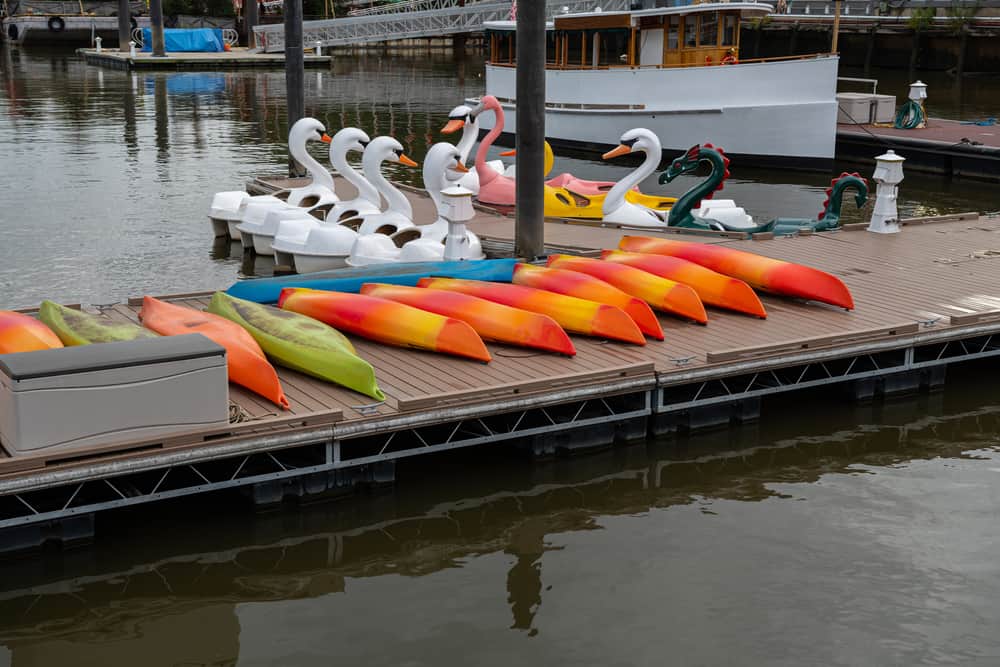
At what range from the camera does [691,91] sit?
2894 cm

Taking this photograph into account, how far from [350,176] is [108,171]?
10821mm

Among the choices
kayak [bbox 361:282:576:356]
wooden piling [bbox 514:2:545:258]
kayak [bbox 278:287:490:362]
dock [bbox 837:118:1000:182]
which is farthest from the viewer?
dock [bbox 837:118:1000:182]

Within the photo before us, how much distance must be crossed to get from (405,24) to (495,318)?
4643 centimetres

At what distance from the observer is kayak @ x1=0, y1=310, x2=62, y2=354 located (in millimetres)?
9992

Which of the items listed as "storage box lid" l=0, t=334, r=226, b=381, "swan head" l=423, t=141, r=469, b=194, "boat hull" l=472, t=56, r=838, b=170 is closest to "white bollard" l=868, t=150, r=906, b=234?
"swan head" l=423, t=141, r=469, b=194

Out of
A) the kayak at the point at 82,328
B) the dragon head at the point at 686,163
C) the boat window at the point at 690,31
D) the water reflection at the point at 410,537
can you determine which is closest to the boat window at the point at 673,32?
the boat window at the point at 690,31

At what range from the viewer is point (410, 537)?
9.52 m

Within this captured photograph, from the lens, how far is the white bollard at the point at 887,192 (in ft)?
54.3

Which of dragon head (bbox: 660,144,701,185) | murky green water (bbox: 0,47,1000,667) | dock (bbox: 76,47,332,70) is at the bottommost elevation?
murky green water (bbox: 0,47,1000,667)

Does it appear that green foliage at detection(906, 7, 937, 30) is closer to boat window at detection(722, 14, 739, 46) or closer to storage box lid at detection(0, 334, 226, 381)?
boat window at detection(722, 14, 739, 46)

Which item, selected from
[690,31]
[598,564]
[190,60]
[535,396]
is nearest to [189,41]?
[190,60]

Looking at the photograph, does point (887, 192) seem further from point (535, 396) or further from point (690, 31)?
point (690, 31)

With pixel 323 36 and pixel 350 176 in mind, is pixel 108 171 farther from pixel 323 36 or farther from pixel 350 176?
pixel 323 36

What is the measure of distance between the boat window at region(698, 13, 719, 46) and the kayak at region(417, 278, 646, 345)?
18.2 metres
